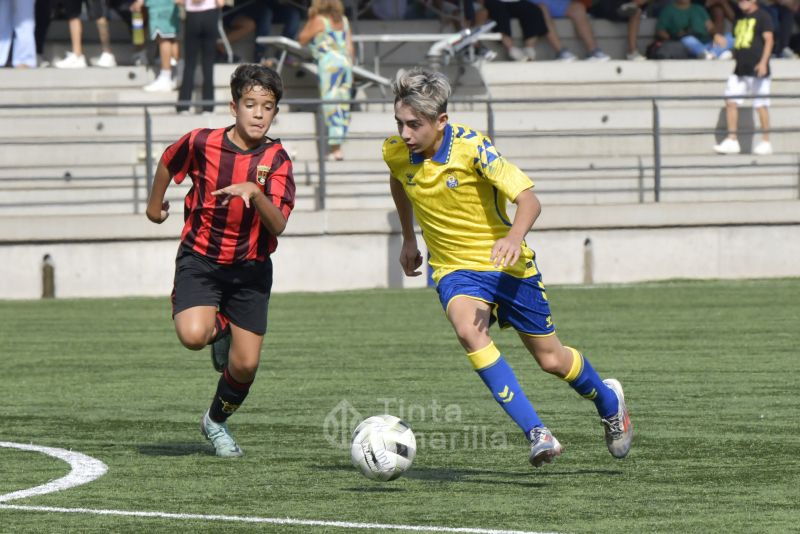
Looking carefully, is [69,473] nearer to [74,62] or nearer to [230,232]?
[230,232]

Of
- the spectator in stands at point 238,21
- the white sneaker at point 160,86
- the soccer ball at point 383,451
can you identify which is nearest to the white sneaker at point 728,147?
the spectator in stands at point 238,21

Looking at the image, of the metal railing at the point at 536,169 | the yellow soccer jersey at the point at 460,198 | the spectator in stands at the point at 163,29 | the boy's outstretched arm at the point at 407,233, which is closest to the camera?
the yellow soccer jersey at the point at 460,198

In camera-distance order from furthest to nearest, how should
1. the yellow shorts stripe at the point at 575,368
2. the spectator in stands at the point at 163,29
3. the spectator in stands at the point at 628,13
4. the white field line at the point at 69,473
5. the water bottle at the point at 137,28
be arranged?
the spectator in stands at the point at 628,13, the water bottle at the point at 137,28, the spectator in stands at the point at 163,29, the yellow shorts stripe at the point at 575,368, the white field line at the point at 69,473

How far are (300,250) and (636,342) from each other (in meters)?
5.41

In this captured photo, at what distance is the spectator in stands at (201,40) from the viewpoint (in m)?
18.0

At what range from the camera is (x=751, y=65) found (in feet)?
61.7

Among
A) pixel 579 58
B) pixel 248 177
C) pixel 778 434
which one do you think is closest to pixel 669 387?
pixel 778 434

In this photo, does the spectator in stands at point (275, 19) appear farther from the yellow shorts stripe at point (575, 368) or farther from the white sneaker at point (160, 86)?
the yellow shorts stripe at point (575, 368)

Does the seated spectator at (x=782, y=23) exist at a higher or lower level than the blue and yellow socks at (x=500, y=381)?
lower

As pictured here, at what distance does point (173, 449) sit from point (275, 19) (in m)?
13.8

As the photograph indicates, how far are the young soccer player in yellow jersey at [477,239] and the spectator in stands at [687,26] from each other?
1516 cm

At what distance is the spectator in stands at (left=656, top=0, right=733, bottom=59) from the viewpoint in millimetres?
21484

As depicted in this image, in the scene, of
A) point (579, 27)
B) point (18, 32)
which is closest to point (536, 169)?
point (579, 27)

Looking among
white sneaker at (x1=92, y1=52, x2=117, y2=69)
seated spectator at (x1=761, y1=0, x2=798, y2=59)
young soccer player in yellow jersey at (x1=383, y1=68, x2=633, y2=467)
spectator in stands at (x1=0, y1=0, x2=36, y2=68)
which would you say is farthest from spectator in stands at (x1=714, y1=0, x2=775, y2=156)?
young soccer player in yellow jersey at (x1=383, y1=68, x2=633, y2=467)
